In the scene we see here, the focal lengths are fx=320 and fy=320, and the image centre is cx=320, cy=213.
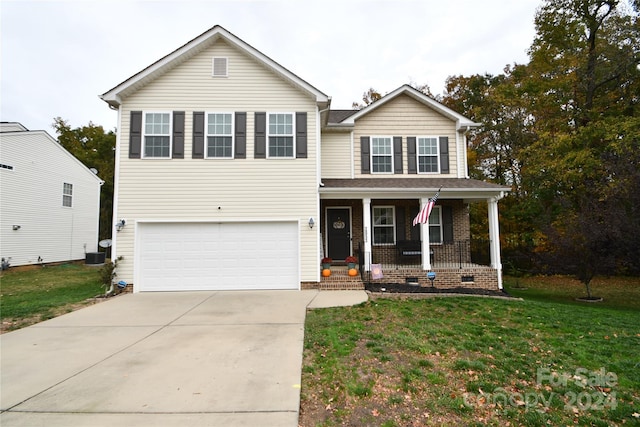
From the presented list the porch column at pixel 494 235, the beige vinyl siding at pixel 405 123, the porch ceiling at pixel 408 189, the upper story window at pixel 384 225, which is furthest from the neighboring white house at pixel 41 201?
the porch column at pixel 494 235

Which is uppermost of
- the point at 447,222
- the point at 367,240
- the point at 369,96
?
the point at 369,96

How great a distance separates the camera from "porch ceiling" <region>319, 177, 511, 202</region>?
1027cm

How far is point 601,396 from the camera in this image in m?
3.56

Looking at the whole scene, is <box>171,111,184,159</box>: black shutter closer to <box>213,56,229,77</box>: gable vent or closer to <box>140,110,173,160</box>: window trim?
<box>140,110,173,160</box>: window trim

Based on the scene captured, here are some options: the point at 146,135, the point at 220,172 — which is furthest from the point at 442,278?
the point at 146,135

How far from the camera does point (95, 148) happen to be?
31438 mm

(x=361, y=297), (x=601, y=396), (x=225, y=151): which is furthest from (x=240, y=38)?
(x=601, y=396)

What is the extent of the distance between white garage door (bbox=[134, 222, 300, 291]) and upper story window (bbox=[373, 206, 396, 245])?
360 cm

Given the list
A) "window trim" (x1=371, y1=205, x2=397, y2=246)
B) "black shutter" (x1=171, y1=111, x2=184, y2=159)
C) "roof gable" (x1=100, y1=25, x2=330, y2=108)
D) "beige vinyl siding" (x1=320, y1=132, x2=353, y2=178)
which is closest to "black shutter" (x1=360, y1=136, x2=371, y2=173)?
"beige vinyl siding" (x1=320, y1=132, x2=353, y2=178)

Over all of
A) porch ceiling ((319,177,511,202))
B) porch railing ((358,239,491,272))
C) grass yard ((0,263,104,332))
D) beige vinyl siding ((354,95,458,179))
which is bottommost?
grass yard ((0,263,104,332))

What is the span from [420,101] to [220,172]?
7984 millimetres

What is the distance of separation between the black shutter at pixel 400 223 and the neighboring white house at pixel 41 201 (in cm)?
1757

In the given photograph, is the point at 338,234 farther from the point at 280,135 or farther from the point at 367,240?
the point at 280,135

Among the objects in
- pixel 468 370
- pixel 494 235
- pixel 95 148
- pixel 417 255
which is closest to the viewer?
pixel 468 370
